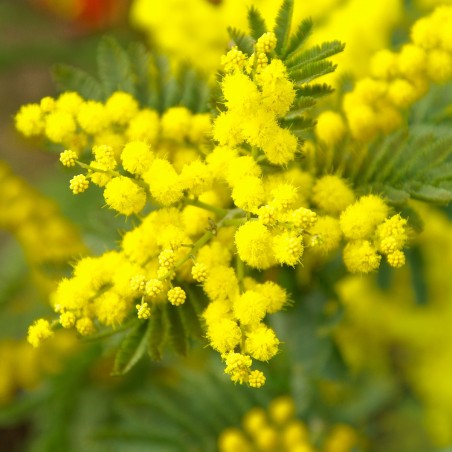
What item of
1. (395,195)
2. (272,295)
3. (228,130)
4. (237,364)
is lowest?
(237,364)

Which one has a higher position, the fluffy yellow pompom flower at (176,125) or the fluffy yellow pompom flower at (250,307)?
the fluffy yellow pompom flower at (176,125)

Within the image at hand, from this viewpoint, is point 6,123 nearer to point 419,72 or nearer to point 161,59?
point 161,59

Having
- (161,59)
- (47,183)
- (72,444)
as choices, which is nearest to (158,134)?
(161,59)

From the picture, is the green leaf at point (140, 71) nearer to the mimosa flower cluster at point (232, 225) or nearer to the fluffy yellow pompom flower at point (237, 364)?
the mimosa flower cluster at point (232, 225)

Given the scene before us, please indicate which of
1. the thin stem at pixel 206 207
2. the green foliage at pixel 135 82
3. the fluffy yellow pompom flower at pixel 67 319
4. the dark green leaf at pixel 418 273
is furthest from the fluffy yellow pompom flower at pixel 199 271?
the dark green leaf at pixel 418 273

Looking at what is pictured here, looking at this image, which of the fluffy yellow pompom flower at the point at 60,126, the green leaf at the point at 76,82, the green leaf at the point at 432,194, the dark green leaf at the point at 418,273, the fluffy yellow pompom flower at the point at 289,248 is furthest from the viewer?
the dark green leaf at the point at 418,273

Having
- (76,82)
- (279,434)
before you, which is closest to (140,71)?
(76,82)

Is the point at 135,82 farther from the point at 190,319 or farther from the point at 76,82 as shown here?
the point at 190,319

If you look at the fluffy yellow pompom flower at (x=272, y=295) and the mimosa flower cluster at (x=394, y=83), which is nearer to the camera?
the fluffy yellow pompom flower at (x=272, y=295)
